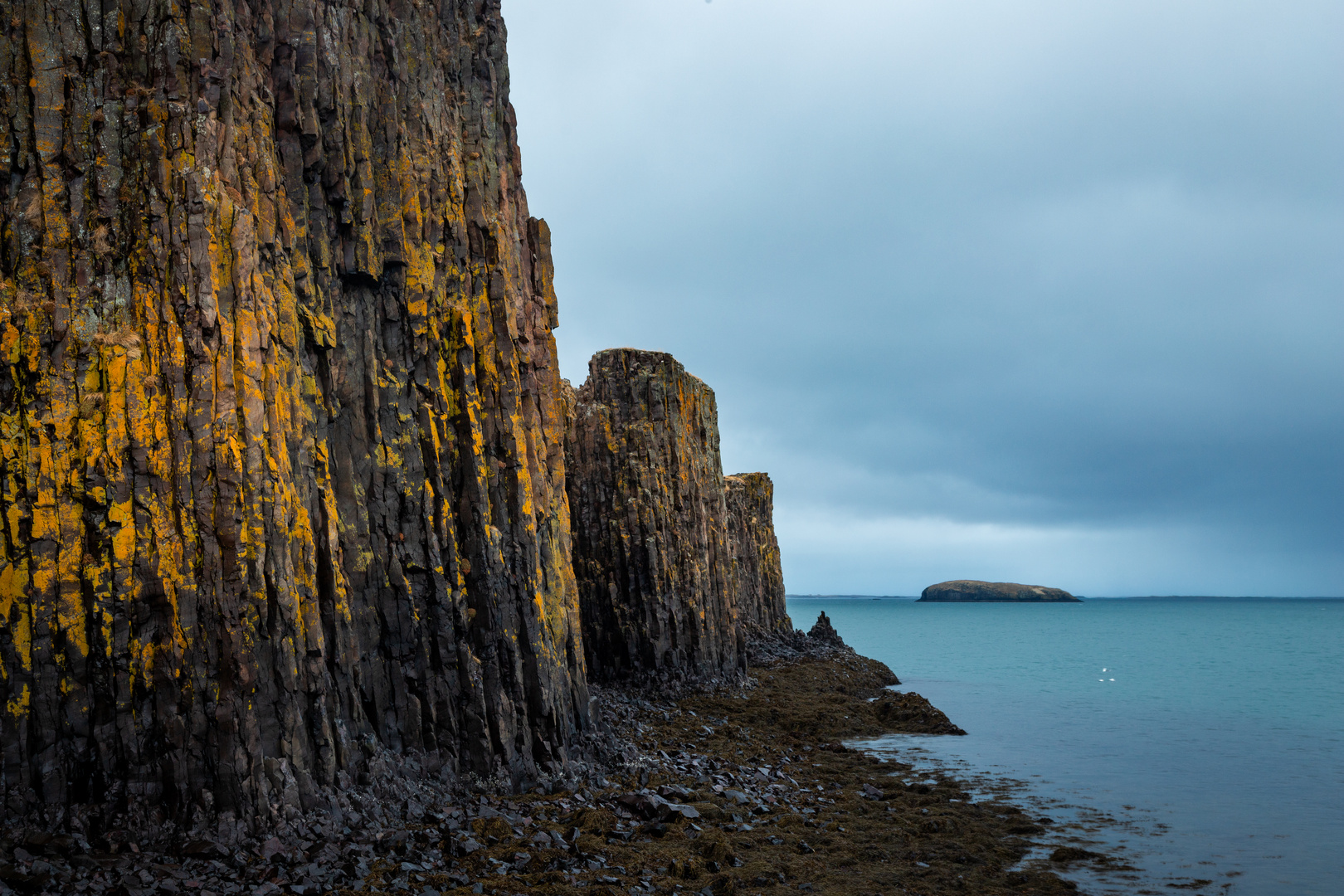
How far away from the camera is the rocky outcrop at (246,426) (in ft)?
31.9

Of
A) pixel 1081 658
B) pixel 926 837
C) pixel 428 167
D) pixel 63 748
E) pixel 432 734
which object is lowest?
pixel 1081 658

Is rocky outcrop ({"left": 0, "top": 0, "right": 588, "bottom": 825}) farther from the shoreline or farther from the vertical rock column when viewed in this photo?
the vertical rock column

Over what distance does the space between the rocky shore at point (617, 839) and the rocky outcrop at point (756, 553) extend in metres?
28.6

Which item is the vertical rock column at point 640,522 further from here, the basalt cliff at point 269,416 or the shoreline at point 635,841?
the basalt cliff at point 269,416

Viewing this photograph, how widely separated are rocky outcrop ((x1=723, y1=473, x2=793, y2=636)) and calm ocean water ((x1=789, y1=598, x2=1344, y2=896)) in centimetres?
1013

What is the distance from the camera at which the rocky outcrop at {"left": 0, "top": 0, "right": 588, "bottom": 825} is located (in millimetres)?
9719

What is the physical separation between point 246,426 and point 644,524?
18709 millimetres

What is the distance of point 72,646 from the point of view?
9641 millimetres

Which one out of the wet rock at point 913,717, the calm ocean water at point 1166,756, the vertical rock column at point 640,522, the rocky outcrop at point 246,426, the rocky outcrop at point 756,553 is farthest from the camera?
the rocky outcrop at point 756,553

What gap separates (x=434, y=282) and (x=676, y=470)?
54.2ft

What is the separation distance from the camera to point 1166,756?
26.4 metres

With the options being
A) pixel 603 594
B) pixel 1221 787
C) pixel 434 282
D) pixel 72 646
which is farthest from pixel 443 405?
pixel 1221 787

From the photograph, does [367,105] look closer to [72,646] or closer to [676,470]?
[72,646]

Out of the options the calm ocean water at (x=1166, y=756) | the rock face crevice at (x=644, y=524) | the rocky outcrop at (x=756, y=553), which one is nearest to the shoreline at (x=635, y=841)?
the calm ocean water at (x=1166, y=756)
